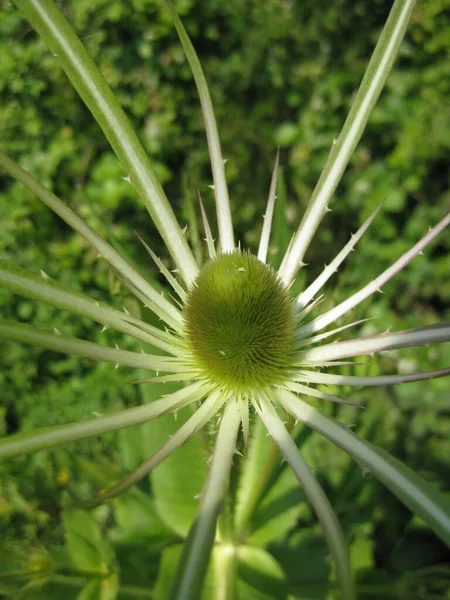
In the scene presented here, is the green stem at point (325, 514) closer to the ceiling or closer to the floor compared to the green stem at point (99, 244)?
closer to the floor

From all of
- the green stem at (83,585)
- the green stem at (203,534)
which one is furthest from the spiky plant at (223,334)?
the green stem at (83,585)

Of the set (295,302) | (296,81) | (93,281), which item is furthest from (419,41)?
(295,302)

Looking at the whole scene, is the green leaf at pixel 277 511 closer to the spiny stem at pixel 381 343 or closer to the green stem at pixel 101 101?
the spiny stem at pixel 381 343

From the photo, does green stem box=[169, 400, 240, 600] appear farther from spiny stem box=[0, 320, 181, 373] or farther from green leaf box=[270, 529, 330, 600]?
green leaf box=[270, 529, 330, 600]

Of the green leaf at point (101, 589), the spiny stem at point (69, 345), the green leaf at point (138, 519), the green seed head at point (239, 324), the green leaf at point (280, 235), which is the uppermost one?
the green leaf at point (280, 235)

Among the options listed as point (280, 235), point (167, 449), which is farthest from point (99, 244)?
point (280, 235)

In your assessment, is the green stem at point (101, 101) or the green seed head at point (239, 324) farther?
the green seed head at point (239, 324)

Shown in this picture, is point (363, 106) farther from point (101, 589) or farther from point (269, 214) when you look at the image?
point (101, 589)

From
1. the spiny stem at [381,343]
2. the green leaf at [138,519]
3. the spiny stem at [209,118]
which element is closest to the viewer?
the spiny stem at [381,343]
